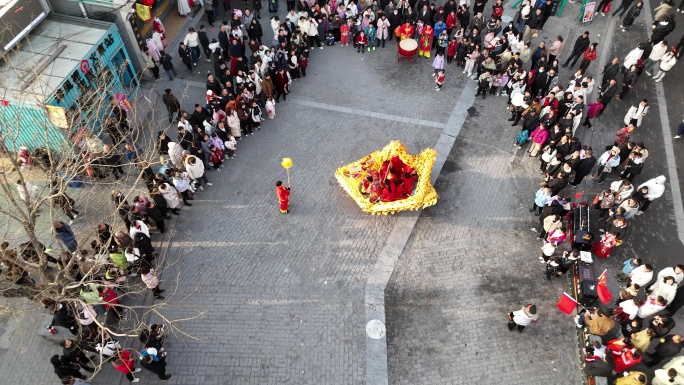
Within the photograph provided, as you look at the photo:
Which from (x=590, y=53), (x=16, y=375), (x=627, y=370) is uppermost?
(x=590, y=53)

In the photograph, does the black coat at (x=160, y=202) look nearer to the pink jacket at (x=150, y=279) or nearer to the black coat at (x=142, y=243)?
the black coat at (x=142, y=243)

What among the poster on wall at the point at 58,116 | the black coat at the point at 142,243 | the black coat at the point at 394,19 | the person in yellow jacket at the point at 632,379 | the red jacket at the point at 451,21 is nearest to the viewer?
the person in yellow jacket at the point at 632,379

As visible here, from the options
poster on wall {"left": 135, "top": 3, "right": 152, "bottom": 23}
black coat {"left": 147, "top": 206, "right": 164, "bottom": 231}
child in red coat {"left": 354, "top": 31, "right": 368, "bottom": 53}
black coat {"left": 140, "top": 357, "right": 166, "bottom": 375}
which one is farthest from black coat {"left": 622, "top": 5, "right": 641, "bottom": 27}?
black coat {"left": 140, "top": 357, "right": 166, "bottom": 375}

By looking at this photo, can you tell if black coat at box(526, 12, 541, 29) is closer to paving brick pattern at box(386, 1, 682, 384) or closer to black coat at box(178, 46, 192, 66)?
paving brick pattern at box(386, 1, 682, 384)

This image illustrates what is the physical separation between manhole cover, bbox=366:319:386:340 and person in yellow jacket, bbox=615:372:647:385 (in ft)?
17.7

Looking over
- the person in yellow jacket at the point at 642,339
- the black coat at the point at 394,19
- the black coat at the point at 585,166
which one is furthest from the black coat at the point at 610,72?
the person in yellow jacket at the point at 642,339

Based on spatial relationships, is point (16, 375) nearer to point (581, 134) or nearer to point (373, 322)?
point (373, 322)

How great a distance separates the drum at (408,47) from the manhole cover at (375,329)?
440 inches

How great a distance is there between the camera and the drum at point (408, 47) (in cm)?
1920

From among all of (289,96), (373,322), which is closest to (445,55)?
(289,96)

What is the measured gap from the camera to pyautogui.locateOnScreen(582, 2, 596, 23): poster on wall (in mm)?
20969

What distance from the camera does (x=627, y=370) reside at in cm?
1143

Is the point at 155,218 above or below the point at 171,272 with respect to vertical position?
above

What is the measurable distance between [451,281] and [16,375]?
11.0 meters
